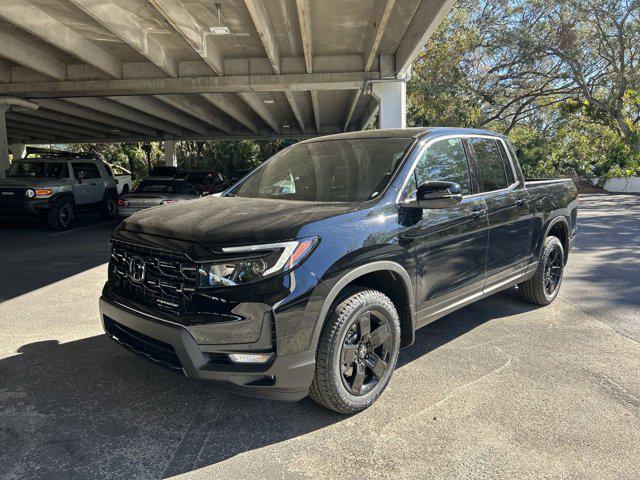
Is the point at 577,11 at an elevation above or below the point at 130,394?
above

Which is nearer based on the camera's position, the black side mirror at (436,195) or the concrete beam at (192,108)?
the black side mirror at (436,195)

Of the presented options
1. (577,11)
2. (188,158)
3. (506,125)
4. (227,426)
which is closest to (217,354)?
(227,426)

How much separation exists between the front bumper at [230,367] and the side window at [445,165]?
5.09ft

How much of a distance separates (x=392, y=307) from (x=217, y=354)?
48.1 inches

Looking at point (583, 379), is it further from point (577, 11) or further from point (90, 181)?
point (577, 11)

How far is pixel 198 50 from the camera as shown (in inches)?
436

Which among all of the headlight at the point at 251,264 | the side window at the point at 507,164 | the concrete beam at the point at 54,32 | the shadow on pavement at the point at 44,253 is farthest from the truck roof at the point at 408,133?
the concrete beam at the point at 54,32

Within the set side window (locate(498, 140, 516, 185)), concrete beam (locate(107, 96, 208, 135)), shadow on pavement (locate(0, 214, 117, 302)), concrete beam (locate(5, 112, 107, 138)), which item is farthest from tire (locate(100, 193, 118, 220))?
side window (locate(498, 140, 516, 185))

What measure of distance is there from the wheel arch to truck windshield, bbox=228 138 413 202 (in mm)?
539

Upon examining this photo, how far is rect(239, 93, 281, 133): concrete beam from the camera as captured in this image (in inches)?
680

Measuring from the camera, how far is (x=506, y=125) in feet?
102

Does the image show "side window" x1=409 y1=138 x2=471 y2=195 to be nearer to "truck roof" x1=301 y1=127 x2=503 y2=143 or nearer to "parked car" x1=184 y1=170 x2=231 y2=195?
"truck roof" x1=301 y1=127 x2=503 y2=143

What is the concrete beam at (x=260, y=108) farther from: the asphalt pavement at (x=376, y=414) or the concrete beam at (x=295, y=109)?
the asphalt pavement at (x=376, y=414)

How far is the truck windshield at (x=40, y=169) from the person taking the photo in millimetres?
12414
